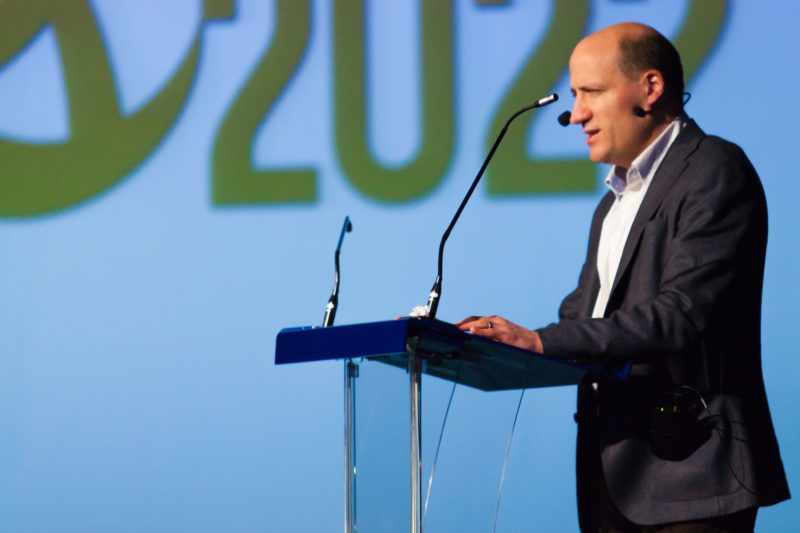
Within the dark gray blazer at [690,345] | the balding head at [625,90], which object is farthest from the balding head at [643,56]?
the dark gray blazer at [690,345]

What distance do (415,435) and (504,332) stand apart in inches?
8.7

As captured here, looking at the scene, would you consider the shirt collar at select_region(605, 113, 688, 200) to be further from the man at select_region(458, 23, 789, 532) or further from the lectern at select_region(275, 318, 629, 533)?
the lectern at select_region(275, 318, 629, 533)

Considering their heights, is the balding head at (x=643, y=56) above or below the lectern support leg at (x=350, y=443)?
above

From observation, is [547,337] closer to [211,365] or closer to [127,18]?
[211,365]

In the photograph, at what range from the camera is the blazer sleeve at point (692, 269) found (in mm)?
1922

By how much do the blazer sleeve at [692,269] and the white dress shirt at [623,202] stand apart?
4.3 inches

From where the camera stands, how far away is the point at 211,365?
353 centimetres

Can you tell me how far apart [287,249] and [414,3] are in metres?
0.85

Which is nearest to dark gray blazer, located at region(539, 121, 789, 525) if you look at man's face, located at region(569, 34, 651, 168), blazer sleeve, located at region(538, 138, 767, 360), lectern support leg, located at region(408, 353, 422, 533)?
blazer sleeve, located at region(538, 138, 767, 360)

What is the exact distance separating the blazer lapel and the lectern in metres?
0.24

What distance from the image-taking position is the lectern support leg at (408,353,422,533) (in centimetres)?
184

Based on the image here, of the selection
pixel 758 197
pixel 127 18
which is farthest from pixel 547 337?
pixel 127 18

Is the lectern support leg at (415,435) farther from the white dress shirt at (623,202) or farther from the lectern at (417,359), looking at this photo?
the white dress shirt at (623,202)

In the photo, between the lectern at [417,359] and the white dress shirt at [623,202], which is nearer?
the lectern at [417,359]
